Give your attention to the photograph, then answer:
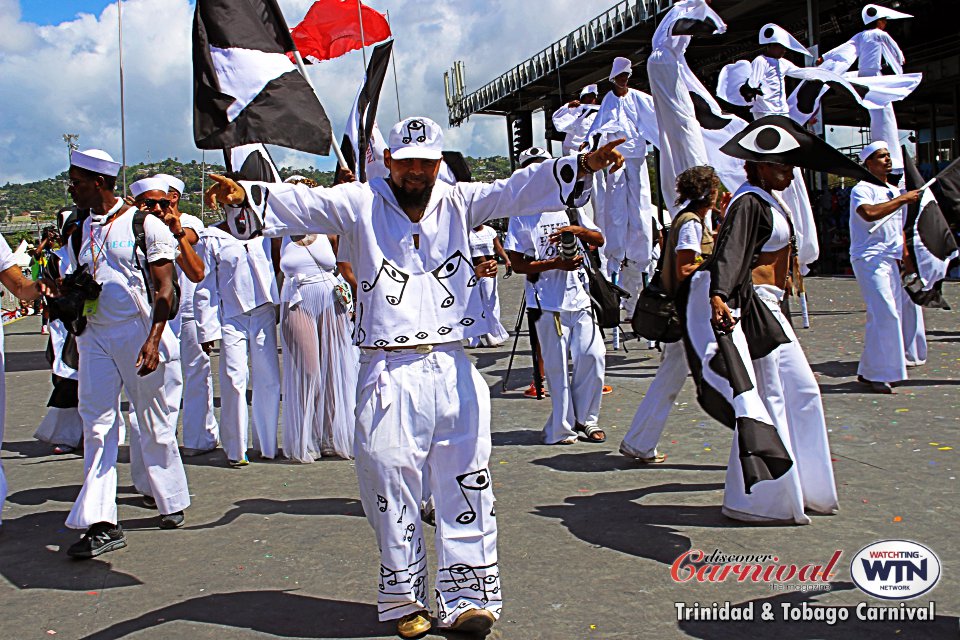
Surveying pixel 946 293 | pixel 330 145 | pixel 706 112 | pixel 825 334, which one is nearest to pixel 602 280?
pixel 706 112

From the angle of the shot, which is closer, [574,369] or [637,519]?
[637,519]

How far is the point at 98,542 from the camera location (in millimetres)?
5777

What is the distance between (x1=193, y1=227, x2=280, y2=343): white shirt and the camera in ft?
28.1

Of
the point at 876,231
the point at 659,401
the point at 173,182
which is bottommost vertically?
the point at 659,401

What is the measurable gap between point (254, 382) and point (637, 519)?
4.01m

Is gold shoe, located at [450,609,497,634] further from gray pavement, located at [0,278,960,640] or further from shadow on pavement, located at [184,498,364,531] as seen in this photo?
shadow on pavement, located at [184,498,364,531]

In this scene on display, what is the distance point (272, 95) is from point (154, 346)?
162cm

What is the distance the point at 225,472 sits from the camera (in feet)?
26.2

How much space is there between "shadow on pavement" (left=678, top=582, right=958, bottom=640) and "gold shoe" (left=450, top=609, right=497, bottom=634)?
82cm

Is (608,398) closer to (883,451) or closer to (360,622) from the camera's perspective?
(883,451)

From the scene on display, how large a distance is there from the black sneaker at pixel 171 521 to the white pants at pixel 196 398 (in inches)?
102

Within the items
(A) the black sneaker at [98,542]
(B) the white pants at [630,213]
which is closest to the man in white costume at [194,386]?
(A) the black sneaker at [98,542]

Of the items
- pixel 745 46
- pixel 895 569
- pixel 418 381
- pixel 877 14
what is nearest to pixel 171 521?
pixel 418 381

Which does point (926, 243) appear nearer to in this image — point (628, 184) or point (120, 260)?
point (628, 184)
